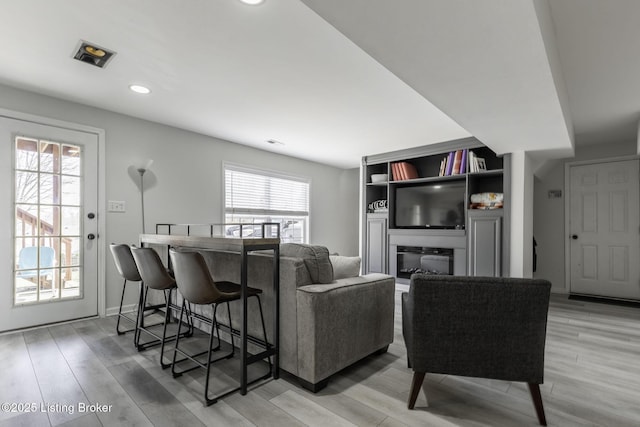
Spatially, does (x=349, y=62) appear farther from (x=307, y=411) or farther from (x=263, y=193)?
(x=263, y=193)

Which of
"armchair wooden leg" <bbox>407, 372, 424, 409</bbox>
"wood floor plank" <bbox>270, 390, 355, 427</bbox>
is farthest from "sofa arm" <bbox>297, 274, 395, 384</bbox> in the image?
"armchair wooden leg" <bbox>407, 372, 424, 409</bbox>

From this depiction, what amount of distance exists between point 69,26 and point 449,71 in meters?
2.32

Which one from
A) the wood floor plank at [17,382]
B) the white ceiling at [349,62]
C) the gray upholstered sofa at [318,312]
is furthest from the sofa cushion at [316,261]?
the wood floor plank at [17,382]

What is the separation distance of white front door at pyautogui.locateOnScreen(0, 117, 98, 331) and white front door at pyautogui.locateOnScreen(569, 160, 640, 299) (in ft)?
21.1

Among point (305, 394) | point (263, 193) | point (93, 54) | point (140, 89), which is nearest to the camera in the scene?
point (305, 394)

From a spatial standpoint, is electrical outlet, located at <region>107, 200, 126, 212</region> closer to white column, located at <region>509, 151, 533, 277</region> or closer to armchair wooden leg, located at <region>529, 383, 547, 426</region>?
armchair wooden leg, located at <region>529, 383, 547, 426</region>

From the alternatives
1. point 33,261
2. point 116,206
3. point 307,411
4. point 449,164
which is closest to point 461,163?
point 449,164

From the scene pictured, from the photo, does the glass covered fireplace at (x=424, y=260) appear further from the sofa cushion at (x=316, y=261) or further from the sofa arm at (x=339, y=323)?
the sofa cushion at (x=316, y=261)

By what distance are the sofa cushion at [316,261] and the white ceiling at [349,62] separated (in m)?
1.20

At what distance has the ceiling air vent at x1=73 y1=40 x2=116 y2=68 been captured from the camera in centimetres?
220

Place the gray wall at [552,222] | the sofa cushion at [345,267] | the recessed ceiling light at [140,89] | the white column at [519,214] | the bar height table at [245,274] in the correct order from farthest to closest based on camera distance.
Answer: the gray wall at [552,222] → the white column at [519,214] → the recessed ceiling light at [140,89] → the sofa cushion at [345,267] → the bar height table at [245,274]

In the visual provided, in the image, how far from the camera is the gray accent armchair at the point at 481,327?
63.2 inches

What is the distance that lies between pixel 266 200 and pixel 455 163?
2.93 meters

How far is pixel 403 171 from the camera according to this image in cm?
499
